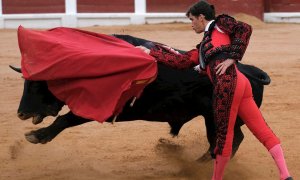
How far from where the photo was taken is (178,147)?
15.4 ft

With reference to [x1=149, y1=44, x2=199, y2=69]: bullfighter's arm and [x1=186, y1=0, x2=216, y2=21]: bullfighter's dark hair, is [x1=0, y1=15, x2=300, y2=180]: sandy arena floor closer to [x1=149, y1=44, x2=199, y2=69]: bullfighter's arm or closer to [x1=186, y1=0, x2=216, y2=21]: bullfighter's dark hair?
[x1=149, y1=44, x2=199, y2=69]: bullfighter's arm

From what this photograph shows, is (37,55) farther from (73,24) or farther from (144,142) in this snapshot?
(73,24)

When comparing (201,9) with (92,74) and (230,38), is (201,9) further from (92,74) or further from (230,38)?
(92,74)

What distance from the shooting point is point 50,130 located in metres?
3.76

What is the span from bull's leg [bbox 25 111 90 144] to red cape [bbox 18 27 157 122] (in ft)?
0.58

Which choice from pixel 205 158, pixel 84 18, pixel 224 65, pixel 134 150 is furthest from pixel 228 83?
pixel 84 18

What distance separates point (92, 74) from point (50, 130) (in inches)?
17.9

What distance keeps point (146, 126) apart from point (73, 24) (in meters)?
7.75

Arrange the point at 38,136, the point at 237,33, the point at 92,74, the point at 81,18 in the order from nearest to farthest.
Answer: the point at 237,33
the point at 92,74
the point at 38,136
the point at 81,18

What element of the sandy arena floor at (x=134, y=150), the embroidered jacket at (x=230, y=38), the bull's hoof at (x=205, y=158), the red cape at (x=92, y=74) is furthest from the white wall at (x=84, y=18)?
the embroidered jacket at (x=230, y=38)

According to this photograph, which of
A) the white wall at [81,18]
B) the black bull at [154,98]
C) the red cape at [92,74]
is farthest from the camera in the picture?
the white wall at [81,18]

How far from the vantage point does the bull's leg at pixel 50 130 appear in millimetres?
3744

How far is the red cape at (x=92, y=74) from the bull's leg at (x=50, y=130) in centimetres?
18

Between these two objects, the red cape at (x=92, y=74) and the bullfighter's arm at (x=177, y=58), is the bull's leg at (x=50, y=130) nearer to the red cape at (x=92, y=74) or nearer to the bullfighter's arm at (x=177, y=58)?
the red cape at (x=92, y=74)
